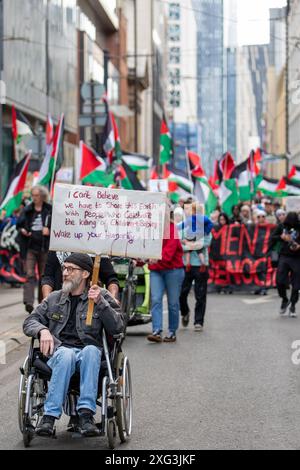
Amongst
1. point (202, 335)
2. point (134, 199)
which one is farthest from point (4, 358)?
point (134, 199)

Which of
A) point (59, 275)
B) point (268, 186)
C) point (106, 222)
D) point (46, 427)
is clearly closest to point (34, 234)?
point (59, 275)

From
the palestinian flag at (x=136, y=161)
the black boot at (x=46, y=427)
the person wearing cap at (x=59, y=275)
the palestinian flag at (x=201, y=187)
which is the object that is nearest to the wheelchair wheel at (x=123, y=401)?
the black boot at (x=46, y=427)

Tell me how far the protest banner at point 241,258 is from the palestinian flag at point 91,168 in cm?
280

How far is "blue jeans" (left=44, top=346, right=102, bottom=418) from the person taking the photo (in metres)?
6.95

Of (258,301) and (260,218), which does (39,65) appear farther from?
(258,301)

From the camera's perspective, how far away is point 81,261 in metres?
7.55

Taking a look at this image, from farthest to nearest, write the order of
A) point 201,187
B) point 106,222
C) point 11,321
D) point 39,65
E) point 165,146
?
point 39,65, point 165,146, point 201,187, point 11,321, point 106,222

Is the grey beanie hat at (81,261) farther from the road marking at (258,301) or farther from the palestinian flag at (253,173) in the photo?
the palestinian flag at (253,173)

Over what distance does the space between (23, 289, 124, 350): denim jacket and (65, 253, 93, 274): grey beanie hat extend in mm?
175

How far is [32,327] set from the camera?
7.27m

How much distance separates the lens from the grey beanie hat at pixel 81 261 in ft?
24.7

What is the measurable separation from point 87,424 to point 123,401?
0.34m

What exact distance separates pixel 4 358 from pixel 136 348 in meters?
1.71
